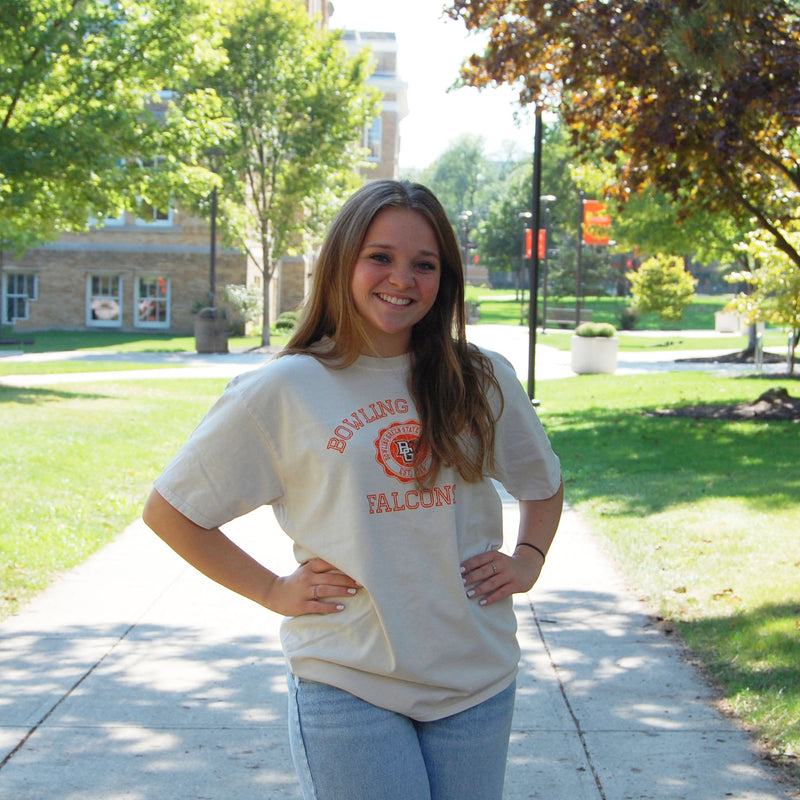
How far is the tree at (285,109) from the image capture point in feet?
103

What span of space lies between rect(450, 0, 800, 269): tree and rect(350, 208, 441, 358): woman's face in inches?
376

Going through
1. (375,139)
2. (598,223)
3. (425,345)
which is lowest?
(425,345)

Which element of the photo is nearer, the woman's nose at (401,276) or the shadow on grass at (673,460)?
the woman's nose at (401,276)

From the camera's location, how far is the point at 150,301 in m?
41.9

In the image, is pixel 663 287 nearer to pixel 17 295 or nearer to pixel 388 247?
pixel 17 295

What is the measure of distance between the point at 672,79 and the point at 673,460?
4001mm

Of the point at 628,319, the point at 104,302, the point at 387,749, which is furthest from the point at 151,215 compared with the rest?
the point at 628,319

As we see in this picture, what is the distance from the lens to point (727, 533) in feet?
27.6

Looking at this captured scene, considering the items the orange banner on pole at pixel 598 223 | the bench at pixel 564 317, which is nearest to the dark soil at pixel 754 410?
the orange banner on pole at pixel 598 223

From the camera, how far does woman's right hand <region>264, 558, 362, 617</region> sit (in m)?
2.36

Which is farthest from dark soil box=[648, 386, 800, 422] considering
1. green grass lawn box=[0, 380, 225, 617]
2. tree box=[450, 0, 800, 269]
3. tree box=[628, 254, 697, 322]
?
tree box=[628, 254, 697, 322]

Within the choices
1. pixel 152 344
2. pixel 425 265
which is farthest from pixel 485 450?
pixel 152 344

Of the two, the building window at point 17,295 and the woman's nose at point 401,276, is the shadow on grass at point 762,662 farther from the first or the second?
the building window at point 17,295

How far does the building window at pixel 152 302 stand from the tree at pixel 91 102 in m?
22.1
